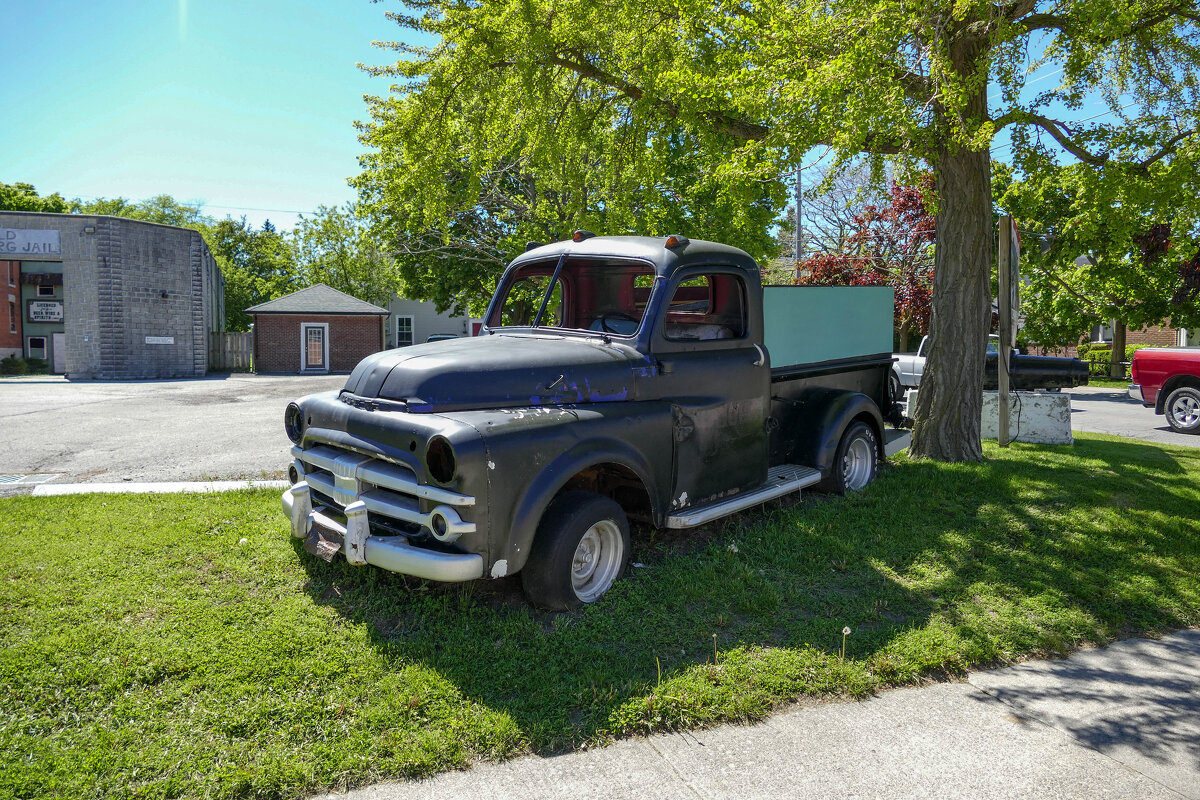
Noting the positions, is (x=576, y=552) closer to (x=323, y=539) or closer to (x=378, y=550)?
(x=378, y=550)

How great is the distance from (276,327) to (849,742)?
32.2m

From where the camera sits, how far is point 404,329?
41.1m

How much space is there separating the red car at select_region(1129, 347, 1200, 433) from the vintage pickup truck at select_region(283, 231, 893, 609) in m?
9.74

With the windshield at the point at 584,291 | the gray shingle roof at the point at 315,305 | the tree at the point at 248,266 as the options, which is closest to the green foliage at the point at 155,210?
the tree at the point at 248,266

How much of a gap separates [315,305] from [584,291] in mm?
29292

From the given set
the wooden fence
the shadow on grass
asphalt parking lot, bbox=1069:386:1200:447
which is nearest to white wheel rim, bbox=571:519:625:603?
the shadow on grass

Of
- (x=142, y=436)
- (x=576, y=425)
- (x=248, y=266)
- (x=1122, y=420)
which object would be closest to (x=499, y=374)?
(x=576, y=425)

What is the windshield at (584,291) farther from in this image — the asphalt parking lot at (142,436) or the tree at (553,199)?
the asphalt parking lot at (142,436)

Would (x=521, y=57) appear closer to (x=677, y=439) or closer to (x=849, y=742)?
(x=677, y=439)

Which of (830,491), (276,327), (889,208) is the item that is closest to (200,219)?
(276,327)

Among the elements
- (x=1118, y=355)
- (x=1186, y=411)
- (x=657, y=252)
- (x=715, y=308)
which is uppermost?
(x=657, y=252)

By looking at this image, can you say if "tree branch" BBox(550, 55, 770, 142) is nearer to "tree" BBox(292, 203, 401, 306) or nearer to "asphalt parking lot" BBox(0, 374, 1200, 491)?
"asphalt parking lot" BBox(0, 374, 1200, 491)

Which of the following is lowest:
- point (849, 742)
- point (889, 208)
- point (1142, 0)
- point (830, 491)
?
point (849, 742)

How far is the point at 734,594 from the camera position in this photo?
14.9 feet
